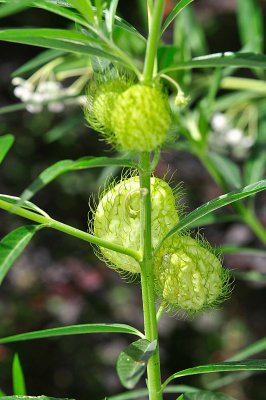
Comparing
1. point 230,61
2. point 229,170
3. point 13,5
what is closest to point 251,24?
point 229,170

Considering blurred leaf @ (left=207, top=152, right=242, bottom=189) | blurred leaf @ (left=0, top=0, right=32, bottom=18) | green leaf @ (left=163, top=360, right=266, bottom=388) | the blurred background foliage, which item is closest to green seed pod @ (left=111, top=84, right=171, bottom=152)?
blurred leaf @ (left=0, top=0, right=32, bottom=18)

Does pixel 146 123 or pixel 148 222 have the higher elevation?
pixel 146 123

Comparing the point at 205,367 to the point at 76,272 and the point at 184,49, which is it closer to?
the point at 184,49

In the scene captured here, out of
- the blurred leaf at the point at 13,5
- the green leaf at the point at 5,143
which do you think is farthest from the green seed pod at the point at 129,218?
the blurred leaf at the point at 13,5

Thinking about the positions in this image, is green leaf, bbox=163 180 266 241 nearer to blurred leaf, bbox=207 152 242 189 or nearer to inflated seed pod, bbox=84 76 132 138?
inflated seed pod, bbox=84 76 132 138

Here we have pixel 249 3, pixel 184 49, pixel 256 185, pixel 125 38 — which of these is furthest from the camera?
pixel 249 3

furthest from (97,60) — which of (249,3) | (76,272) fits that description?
(76,272)
